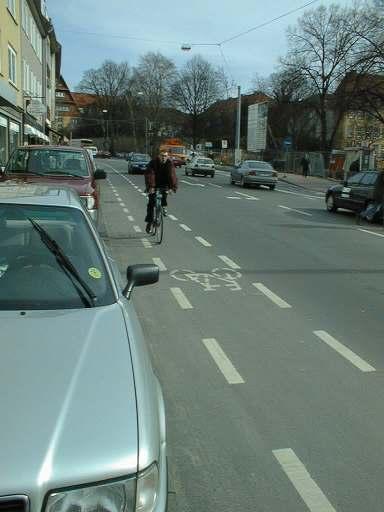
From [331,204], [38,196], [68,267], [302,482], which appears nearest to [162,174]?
[38,196]

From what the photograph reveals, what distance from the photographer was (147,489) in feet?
6.55

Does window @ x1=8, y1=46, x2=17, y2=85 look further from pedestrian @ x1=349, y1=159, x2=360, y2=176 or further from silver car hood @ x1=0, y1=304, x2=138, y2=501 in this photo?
silver car hood @ x1=0, y1=304, x2=138, y2=501

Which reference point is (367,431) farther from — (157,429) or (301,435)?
(157,429)

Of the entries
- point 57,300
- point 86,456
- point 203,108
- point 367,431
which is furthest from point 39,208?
point 203,108

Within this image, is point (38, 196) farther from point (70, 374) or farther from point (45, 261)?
point (70, 374)

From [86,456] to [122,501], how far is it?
0.19 meters

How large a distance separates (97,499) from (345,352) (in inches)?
153

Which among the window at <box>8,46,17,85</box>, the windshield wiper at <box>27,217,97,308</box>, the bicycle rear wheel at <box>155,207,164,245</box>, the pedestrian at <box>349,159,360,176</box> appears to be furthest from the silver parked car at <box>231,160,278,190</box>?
the windshield wiper at <box>27,217,97,308</box>

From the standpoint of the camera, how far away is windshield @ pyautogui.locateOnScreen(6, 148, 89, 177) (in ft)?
36.2

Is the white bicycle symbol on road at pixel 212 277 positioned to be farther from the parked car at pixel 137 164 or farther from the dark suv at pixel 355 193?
the parked car at pixel 137 164

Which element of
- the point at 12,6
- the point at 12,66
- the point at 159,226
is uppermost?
the point at 12,6

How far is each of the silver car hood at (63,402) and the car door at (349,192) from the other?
16.3 m

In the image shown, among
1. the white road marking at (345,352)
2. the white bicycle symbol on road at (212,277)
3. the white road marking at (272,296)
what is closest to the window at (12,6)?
the white bicycle symbol on road at (212,277)

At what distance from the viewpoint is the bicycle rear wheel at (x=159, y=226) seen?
38.3 ft
